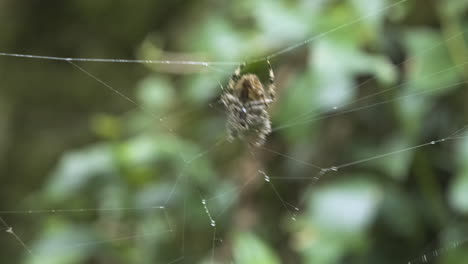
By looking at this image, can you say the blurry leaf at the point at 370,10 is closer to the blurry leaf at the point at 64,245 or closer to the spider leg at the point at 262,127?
the spider leg at the point at 262,127

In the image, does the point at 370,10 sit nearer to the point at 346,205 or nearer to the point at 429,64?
the point at 429,64

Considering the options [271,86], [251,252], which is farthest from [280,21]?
[251,252]

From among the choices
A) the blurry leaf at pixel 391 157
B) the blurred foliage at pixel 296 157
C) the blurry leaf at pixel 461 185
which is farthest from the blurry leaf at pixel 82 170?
the blurry leaf at pixel 461 185

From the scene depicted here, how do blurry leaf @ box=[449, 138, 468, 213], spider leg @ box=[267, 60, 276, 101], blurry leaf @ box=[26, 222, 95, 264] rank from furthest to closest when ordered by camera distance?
blurry leaf @ box=[26, 222, 95, 264] → spider leg @ box=[267, 60, 276, 101] → blurry leaf @ box=[449, 138, 468, 213]

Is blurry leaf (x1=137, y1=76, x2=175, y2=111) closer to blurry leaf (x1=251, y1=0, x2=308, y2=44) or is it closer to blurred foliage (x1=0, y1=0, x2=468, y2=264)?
blurred foliage (x1=0, y1=0, x2=468, y2=264)

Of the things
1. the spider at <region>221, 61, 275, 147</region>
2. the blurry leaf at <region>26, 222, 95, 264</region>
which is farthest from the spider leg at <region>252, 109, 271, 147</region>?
the blurry leaf at <region>26, 222, 95, 264</region>

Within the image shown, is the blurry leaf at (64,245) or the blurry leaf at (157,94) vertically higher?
the blurry leaf at (157,94)
